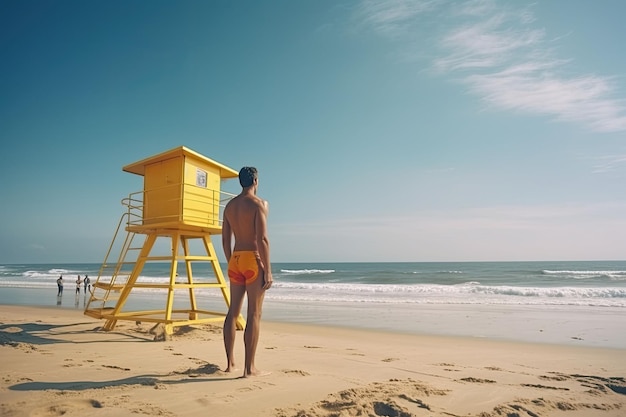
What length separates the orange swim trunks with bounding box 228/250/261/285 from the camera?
195 inches

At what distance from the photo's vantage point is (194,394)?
429 centimetres

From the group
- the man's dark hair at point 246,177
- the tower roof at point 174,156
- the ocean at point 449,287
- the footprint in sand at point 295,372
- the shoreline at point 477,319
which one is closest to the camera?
→ the man's dark hair at point 246,177

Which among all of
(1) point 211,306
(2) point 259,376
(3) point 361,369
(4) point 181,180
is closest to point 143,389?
(2) point 259,376

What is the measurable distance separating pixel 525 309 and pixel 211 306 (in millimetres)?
12873

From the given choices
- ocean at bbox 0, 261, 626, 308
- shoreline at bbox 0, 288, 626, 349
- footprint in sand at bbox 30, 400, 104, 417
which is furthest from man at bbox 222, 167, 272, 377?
ocean at bbox 0, 261, 626, 308

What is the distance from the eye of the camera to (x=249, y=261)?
496 cm

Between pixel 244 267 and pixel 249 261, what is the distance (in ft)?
0.31

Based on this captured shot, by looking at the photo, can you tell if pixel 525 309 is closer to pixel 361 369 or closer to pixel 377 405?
pixel 361 369

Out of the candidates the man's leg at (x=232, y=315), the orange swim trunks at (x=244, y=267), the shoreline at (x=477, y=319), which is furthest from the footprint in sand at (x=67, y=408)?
the shoreline at (x=477, y=319)

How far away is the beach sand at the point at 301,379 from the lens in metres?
3.96

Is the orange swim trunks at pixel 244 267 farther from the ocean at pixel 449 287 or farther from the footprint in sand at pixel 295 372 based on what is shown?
the ocean at pixel 449 287

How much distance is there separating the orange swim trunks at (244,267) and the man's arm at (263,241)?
87 millimetres

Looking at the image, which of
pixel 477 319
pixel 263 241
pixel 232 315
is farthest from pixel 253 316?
A: pixel 477 319

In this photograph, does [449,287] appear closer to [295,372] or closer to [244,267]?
[295,372]
